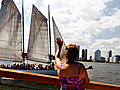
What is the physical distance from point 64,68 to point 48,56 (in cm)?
3190

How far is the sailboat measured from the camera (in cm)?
3216

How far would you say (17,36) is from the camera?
32.9 m

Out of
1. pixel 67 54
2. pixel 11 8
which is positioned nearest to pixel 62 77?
pixel 67 54

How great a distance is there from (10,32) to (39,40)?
7659mm

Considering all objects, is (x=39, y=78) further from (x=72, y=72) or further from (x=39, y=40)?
(x=39, y=40)

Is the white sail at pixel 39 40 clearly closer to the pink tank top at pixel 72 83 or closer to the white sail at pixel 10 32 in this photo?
the white sail at pixel 10 32

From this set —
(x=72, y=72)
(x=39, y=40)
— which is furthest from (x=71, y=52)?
(x=39, y=40)

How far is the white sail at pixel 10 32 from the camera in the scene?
31984 millimetres

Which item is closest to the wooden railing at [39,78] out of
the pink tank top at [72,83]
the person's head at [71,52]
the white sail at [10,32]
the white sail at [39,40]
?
the pink tank top at [72,83]

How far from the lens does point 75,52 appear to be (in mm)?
2094

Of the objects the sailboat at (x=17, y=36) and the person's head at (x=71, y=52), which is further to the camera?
the sailboat at (x=17, y=36)

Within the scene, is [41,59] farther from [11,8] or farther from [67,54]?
[67,54]

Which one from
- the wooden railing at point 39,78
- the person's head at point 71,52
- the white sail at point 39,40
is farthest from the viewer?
the white sail at point 39,40

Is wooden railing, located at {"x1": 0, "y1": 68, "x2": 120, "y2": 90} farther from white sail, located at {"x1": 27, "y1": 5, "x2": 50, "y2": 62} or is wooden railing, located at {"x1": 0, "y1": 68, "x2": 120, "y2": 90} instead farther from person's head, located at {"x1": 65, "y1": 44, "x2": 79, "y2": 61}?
white sail, located at {"x1": 27, "y1": 5, "x2": 50, "y2": 62}
